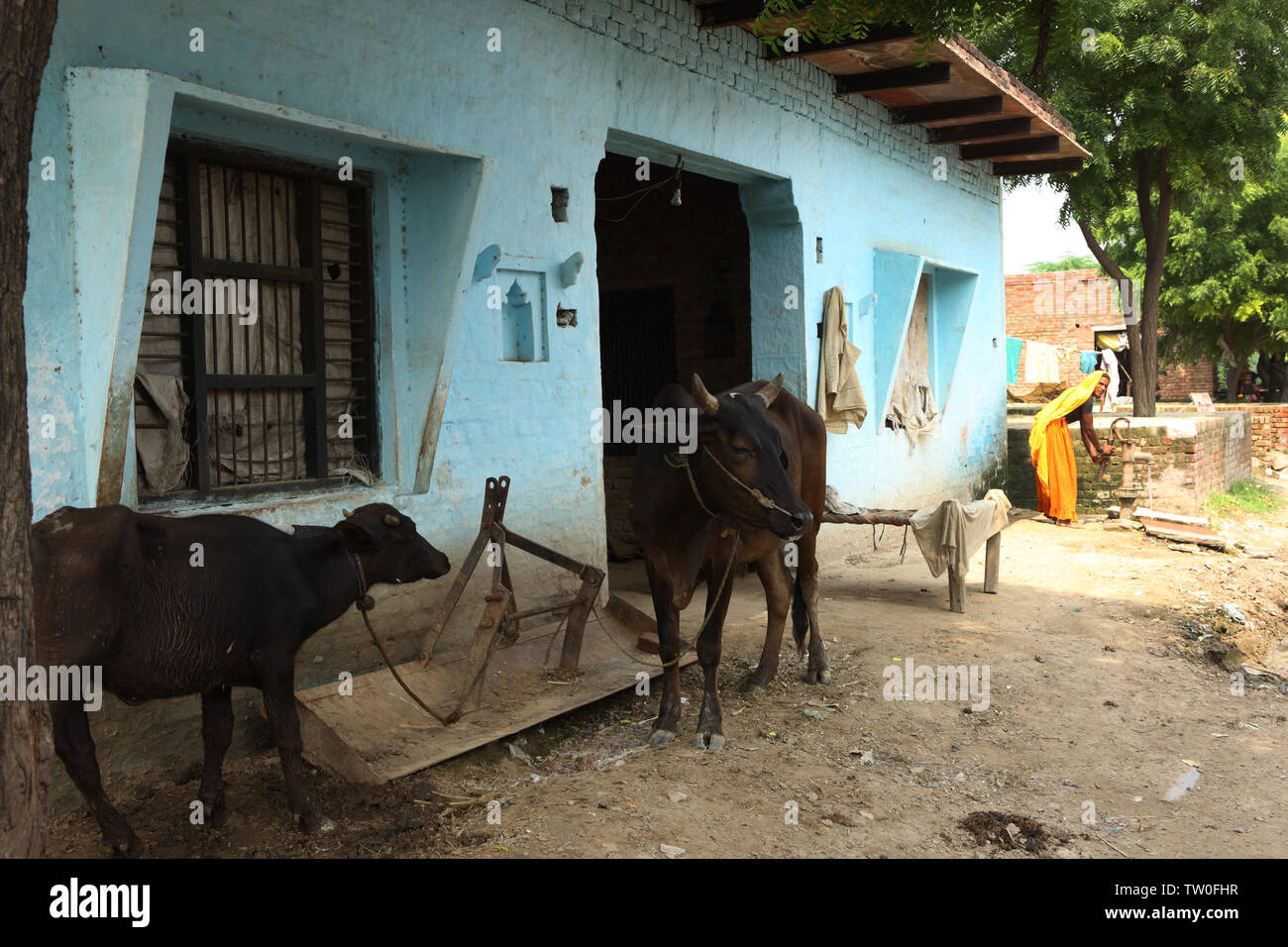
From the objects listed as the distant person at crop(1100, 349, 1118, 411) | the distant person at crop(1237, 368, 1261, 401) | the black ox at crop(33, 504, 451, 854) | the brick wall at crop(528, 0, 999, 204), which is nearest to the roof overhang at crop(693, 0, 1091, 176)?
the brick wall at crop(528, 0, 999, 204)

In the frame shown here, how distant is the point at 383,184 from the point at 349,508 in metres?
1.69

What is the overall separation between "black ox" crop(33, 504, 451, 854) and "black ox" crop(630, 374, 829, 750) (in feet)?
4.91

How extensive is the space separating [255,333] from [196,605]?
1784 millimetres

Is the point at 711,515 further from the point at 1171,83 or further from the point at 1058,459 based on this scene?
the point at 1171,83

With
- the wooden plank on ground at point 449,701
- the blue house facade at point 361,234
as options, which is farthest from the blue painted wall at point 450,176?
the wooden plank on ground at point 449,701

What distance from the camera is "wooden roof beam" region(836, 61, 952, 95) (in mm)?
9281

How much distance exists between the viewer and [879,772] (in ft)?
16.6

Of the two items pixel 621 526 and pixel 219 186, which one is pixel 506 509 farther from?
pixel 621 526

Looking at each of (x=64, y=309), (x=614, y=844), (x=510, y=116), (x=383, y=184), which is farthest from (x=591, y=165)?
(x=614, y=844)

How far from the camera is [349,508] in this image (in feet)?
17.1

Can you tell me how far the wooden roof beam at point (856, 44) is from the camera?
8.16 meters

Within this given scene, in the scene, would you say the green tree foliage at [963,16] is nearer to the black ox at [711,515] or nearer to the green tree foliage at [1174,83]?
the black ox at [711,515]

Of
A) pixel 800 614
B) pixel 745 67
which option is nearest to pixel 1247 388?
pixel 745 67

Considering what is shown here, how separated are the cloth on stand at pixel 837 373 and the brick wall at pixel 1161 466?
5.55m
